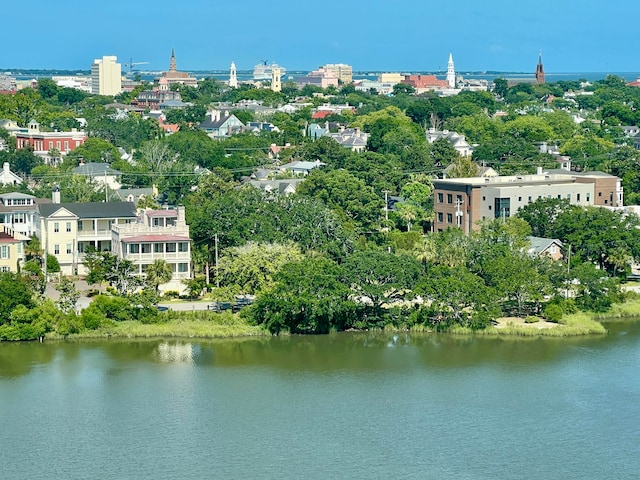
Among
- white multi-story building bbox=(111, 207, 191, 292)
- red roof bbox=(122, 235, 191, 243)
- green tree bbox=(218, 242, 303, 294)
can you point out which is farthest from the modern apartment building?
red roof bbox=(122, 235, 191, 243)

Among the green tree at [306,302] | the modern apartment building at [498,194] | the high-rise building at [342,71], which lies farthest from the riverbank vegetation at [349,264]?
the high-rise building at [342,71]

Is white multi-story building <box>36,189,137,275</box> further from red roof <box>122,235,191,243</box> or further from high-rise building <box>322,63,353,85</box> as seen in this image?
high-rise building <box>322,63,353,85</box>

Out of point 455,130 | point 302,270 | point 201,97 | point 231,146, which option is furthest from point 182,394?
point 201,97

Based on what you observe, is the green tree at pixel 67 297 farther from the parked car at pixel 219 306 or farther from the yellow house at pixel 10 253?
the yellow house at pixel 10 253

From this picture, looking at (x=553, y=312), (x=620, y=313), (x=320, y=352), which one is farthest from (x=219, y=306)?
(x=620, y=313)

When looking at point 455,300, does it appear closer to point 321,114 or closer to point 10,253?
point 10,253

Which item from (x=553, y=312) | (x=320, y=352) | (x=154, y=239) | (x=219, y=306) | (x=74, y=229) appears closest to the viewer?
(x=320, y=352)
